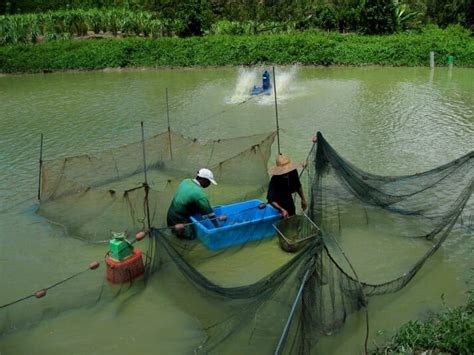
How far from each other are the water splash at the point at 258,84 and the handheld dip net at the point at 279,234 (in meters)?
6.33

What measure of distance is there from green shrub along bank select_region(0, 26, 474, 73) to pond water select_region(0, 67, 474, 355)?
72 centimetres

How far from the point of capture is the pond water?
4.91 meters

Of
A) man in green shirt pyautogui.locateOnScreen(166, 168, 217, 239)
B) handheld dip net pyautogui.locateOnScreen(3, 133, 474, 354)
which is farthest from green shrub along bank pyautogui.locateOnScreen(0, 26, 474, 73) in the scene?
man in green shirt pyautogui.locateOnScreen(166, 168, 217, 239)

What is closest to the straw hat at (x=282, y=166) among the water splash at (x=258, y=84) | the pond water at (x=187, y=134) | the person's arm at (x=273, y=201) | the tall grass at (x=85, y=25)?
the person's arm at (x=273, y=201)

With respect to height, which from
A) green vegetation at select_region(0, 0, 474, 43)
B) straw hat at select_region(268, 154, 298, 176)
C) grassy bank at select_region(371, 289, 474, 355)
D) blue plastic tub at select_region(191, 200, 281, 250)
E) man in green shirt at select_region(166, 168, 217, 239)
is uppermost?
green vegetation at select_region(0, 0, 474, 43)

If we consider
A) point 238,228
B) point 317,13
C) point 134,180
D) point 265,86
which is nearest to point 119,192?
point 238,228

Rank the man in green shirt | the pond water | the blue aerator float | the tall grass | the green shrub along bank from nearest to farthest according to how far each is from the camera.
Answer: the pond water
the man in green shirt
the blue aerator float
the green shrub along bank
the tall grass

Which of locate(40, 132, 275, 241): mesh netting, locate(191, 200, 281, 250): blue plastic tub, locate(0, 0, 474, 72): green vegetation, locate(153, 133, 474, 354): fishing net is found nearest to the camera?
locate(153, 133, 474, 354): fishing net

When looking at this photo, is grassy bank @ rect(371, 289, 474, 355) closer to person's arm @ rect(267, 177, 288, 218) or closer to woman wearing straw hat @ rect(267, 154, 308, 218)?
person's arm @ rect(267, 177, 288, 218)

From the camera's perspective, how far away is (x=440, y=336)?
Result: 408cm

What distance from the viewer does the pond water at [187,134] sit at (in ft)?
16.1

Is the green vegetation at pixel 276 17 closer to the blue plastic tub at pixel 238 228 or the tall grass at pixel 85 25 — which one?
the tall grass at pixel 85 25

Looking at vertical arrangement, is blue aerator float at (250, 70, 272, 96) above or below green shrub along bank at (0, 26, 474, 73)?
below

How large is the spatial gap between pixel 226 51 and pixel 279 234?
17.2m
